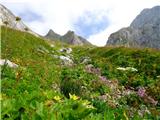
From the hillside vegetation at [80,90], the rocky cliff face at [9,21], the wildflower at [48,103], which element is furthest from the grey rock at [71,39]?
the wildflower at [48,103]

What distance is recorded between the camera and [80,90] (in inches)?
508

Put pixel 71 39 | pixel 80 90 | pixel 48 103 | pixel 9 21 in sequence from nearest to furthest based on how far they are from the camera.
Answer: pixel 48 103, pixel 9 21, pixel 80 90, pixel 71 39

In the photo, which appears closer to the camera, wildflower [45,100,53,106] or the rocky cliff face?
wildflower [45,100,53,106]

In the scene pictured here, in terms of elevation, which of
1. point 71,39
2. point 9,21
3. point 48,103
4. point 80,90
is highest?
point 71,39

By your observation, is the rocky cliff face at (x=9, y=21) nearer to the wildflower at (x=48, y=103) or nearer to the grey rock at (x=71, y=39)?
the wildflower at (x=48, y=103)

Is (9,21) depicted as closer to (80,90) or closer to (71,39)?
(80,90)

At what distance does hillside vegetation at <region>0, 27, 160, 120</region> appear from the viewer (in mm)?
4523

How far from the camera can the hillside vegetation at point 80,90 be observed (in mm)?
4523

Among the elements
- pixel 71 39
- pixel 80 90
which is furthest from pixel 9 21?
pixel 71 39

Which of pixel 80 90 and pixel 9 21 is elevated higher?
pixel 9 21

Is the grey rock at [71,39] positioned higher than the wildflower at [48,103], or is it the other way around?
the grey rock at [71,39]

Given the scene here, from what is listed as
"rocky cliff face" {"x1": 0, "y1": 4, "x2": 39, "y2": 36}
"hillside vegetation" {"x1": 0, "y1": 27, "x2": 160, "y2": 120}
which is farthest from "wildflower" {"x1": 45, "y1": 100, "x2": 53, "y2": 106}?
"rocky cliff face" {"x1": 0, "y1": 4, "x2": 39, "y2": 36}

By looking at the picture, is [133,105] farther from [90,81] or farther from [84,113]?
[84,113]

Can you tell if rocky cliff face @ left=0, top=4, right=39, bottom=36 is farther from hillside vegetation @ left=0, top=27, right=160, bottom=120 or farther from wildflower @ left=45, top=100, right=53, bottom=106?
wildflower @ left=45, top=100, right=53, bottom=106
